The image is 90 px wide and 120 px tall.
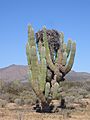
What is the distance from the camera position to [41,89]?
66.7 ft

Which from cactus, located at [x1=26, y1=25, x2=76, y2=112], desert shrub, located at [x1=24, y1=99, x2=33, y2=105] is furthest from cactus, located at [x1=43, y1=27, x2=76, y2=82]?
desert shrub, located at [x1=24, y1=99, x2=33, y2=105]

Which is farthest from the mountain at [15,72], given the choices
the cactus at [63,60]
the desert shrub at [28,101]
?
the cactus at [63,60]

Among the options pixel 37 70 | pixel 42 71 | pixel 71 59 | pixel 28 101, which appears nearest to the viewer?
pixel 42 71

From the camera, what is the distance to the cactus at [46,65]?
66.6 feet

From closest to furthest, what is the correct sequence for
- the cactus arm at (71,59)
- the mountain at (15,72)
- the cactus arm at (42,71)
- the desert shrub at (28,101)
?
1. the cactus arm at (42,71)
2. the cactus arm at (71,59)
3. the desert shrub at (28,101)
4. the mountain at (15,72)

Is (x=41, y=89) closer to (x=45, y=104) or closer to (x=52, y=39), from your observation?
(x=45, y=104)

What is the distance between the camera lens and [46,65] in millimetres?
20781

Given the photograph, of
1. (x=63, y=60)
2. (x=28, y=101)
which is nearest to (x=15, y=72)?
(x=28, y=101)

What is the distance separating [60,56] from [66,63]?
0.59 m

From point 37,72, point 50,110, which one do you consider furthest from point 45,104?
point 37,72

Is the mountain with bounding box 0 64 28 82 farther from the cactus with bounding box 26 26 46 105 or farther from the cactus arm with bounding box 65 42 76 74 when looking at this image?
the cactus with bounding box 26 26 46 105

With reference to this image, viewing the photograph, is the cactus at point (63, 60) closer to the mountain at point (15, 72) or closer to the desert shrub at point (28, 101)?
the desert shrub at point (28, 101)

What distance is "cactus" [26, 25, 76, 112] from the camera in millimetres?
20297

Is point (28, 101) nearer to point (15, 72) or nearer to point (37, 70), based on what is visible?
point (37, 70)
